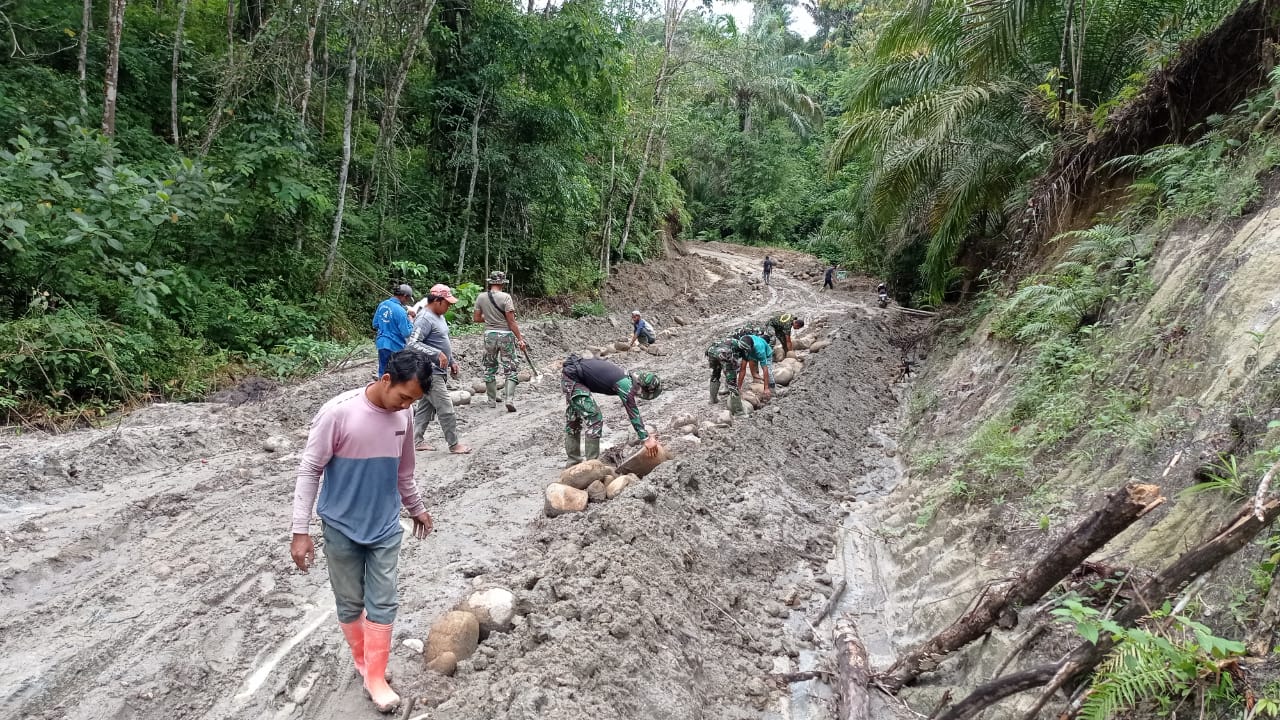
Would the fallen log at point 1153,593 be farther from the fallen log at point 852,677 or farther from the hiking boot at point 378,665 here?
the hiking boot at point 378,665

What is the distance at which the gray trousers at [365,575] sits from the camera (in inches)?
122

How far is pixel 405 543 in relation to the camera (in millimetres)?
4973

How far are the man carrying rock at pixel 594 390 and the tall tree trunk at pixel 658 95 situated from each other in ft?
45.4

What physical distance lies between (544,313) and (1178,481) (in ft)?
43.1

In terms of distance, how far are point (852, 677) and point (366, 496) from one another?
2.75 m

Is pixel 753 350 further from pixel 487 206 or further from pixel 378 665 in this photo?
pixel 487 206

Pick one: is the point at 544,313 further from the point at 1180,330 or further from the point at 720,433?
the point at 1180,330

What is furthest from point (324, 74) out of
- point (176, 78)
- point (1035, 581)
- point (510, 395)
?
point (1035, 581)

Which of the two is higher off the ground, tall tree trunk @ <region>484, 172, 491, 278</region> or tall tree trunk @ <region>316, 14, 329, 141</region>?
tall tree trunk @ <region>316, 14, 329, 141</region>

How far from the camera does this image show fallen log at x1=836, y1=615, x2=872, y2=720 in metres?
3.66

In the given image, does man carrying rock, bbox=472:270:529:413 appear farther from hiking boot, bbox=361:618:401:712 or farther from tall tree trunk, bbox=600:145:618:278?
tall tree trunk, bbox=600:145:618:278

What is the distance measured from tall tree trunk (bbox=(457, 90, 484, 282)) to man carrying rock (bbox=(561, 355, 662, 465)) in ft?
28.3

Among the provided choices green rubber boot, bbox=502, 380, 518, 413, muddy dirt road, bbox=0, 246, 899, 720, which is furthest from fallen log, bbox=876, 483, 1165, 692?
green rubber boot, bbox=502, 380, 518, 413

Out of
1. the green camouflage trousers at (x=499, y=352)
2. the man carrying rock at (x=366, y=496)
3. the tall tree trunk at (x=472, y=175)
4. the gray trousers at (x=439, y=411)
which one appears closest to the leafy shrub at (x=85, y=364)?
the gray trousers at (x=439, y=411)
